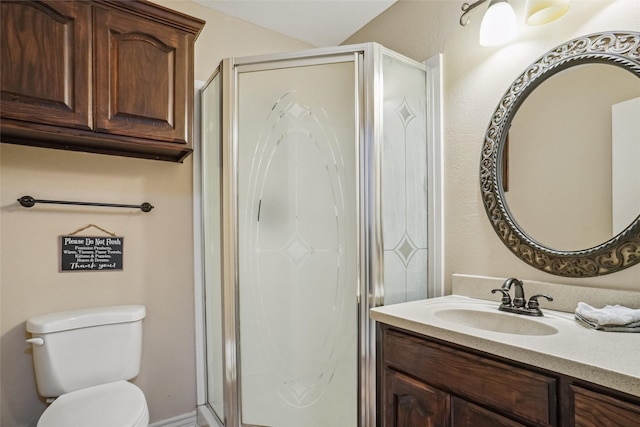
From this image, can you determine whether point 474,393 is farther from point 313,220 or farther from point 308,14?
point 308,14

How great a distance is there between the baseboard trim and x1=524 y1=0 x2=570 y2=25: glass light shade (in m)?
2.65

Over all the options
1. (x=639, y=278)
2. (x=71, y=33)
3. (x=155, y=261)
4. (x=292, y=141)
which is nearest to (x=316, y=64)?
(x=292, y=141)

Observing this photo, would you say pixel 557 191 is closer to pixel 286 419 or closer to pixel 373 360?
pixel 373 360

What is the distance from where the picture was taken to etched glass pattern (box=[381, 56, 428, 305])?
1692 millimetres

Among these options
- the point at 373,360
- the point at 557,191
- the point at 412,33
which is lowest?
the point at 373,360

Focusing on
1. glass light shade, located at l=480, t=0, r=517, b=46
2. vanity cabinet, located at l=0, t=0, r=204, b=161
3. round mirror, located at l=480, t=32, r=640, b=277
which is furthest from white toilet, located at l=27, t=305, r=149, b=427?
glass light shade, located at l=480, t=0, r=517, b=46

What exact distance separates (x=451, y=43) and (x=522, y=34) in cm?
36

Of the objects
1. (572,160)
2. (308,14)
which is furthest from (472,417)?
(308,14)

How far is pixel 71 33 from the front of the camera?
155cm

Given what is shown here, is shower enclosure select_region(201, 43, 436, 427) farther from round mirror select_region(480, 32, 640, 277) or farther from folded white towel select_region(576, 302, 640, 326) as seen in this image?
folded white towel select_region(576, 302, 640, 326)

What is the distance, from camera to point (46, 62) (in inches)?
59.5

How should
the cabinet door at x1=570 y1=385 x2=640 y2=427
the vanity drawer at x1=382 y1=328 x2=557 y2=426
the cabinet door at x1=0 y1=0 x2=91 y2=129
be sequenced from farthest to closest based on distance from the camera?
the cabinet door at x1=0 y1=0 x2=91 y2=129
the vanity drawer at x1=382 y1=328 x2=557 y2=426
the cabinet door at x1=570 y1=385 x2=640 y2=427

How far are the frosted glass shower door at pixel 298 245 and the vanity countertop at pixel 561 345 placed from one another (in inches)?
16.9

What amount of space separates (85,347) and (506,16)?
2.40 m
